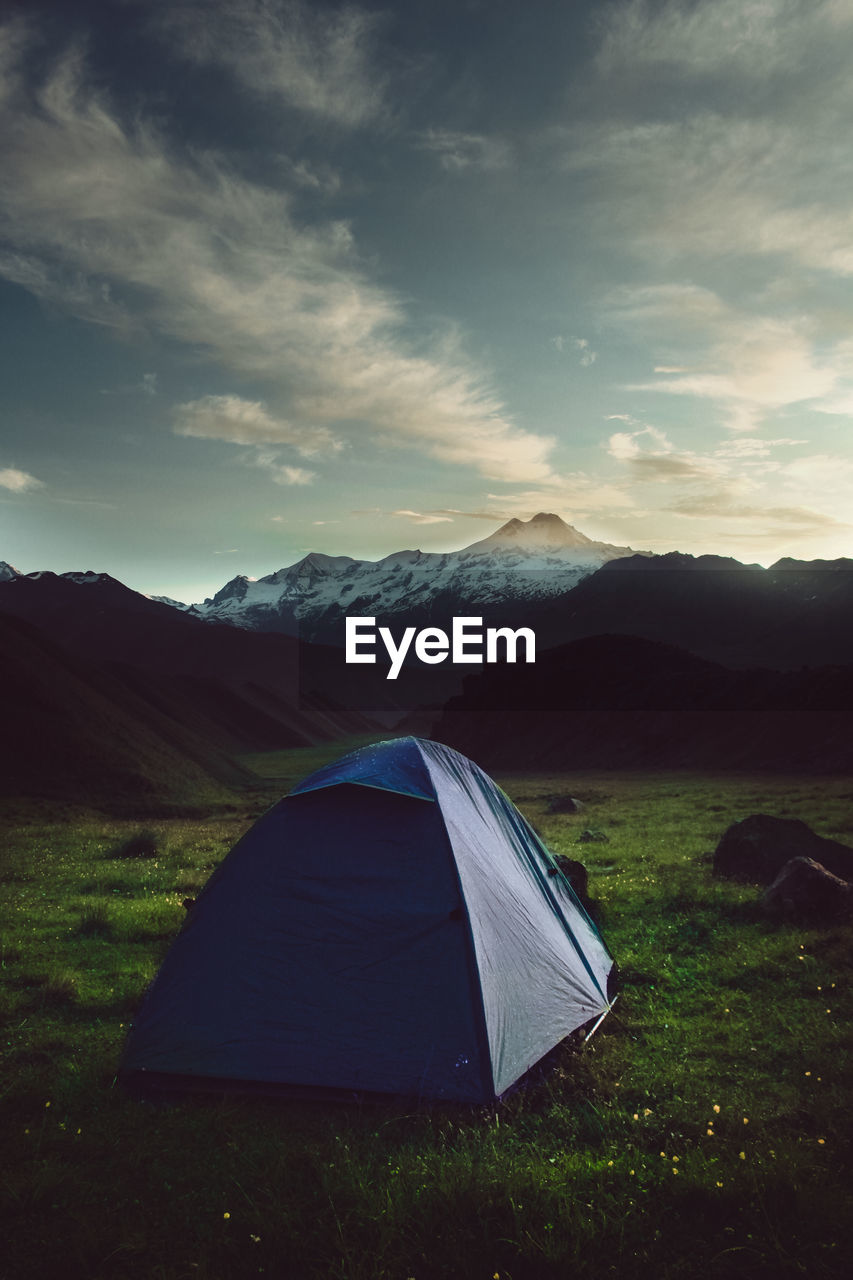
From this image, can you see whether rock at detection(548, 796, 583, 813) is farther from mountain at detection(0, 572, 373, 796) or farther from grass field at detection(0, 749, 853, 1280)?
mountain at detection(0, 572, 373, 796)

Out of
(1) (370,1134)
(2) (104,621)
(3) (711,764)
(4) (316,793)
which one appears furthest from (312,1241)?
(2) (104,621)

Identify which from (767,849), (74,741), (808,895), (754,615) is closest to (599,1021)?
(808,895)

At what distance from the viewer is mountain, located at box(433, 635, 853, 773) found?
1855 inches

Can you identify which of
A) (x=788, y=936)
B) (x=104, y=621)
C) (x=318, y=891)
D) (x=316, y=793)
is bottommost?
(x=788, y=936)

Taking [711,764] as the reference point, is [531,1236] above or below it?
above

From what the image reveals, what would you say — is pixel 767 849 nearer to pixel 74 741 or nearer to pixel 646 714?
pixel 74 741

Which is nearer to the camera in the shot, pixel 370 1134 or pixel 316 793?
pixel 370 1134

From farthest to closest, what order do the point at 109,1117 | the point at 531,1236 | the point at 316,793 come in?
the point at 316,793 < the point at 109,1117 < the point at 531,1236

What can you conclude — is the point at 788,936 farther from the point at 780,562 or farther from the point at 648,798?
the point at 780,562

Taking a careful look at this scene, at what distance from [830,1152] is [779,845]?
33.9 feet

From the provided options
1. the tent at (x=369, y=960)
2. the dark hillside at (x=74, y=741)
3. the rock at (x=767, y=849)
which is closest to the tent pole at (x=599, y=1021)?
the tent at (x=369, y=960)

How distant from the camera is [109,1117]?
636 centimetres

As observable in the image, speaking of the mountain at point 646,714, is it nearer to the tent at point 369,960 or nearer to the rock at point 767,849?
the rock at point 767,849

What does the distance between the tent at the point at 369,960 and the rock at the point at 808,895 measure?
17.2ft
